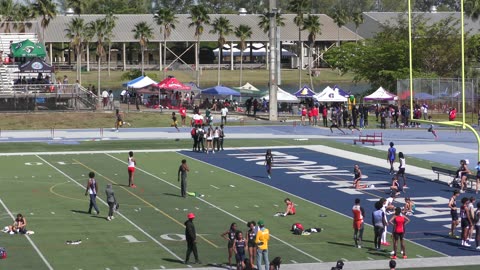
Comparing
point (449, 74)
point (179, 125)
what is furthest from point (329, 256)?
point (449, 74)

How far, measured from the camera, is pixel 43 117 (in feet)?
240

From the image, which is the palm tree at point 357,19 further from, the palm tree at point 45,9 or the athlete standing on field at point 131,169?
the athlete standing on field at point 131,169

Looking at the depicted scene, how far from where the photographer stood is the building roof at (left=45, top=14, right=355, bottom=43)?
130875 mm

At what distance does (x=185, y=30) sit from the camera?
134875mm

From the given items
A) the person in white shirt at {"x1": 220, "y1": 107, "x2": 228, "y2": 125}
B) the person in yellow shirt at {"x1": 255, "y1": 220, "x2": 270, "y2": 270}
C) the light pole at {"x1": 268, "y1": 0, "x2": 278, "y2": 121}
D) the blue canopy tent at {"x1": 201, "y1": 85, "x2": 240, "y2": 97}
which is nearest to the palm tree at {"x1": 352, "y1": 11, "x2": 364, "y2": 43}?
the blue canopy tent at {"x1": 201, "y1": 85, "x2": 240, "y2": 97}

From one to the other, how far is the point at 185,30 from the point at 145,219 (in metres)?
99.2

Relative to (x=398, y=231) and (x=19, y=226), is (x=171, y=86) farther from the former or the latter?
(x=398, y=231)

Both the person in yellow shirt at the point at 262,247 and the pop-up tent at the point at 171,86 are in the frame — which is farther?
the pop-up tent at the point at 171,86

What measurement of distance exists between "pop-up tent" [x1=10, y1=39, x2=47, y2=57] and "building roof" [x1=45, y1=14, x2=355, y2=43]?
36118mm

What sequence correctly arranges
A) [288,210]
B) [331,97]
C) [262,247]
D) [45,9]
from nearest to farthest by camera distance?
[262,247]
[288,210]
[331,97]
[45,9]

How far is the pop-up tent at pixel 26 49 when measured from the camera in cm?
9006

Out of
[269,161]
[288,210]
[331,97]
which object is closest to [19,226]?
[288,210]

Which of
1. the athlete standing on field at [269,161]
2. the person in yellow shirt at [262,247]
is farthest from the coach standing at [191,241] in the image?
the athlete standing on field at [269,161]

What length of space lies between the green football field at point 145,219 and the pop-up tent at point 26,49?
3966cm
